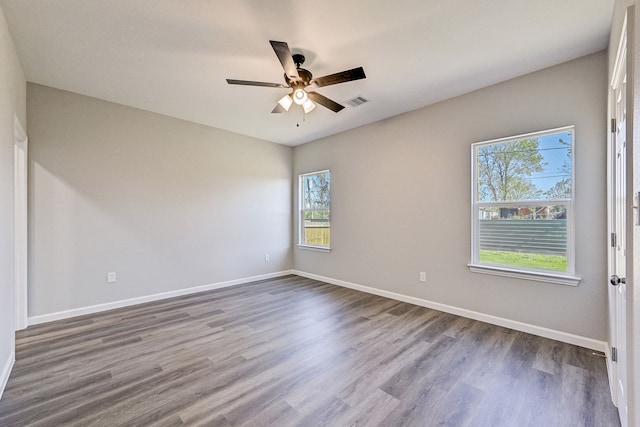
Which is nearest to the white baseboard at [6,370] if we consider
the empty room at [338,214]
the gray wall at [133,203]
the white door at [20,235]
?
the empty room at [338,214]

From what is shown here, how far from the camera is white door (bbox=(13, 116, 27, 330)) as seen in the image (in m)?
2.90

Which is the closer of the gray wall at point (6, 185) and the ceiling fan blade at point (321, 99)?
the gray wall at point (6, 185)

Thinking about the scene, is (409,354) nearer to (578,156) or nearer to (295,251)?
(578,156)

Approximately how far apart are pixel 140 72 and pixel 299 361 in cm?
329

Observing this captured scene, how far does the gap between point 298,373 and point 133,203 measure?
128 inches

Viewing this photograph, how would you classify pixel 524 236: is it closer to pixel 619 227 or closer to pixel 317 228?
pixel 619 227

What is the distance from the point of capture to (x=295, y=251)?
574 centimetres

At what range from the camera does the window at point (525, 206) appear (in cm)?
270

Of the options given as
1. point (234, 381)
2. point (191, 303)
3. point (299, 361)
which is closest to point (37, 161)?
point (191, 303)

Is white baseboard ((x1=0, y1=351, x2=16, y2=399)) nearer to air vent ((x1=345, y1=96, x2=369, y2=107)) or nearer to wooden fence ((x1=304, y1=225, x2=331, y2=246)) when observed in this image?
wooden fence ((x1=304, y1=225, x2=331, y2=246))

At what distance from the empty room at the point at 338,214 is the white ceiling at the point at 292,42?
2 cm

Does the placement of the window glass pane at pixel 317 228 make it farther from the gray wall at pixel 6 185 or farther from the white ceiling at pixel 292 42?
the gray wall at pixel 6 185

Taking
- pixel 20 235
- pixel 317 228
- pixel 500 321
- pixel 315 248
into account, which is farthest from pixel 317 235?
pixel 20 235

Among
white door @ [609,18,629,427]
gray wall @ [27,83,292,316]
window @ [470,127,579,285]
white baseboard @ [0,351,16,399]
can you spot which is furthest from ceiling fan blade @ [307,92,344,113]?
white baseboard @ [0,351,16,399]
